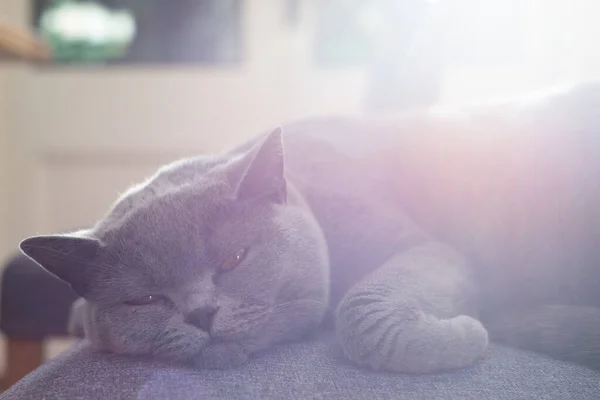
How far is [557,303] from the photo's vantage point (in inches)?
35.9

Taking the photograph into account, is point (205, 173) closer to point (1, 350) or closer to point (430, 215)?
point (430, 215)

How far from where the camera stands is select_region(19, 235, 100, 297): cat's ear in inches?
29.0

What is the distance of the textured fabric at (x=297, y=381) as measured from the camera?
63cm

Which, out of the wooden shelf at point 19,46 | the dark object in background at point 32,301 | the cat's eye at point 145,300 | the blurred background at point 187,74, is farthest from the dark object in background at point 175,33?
the cat's eye at point 145,300

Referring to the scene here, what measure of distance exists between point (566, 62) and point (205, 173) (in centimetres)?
191

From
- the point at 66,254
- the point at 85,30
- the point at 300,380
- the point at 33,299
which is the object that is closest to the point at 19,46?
the point at 85,30

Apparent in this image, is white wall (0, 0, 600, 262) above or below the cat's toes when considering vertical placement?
above

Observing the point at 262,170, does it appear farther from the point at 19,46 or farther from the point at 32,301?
the point at 19,46

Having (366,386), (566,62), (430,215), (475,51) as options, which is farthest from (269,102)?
(366,386)

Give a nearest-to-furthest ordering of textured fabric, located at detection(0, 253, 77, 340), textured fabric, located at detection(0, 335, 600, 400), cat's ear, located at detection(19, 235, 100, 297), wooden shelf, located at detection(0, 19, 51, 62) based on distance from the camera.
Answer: textured fabric, located at detection(0, 335, 600, 400) < cat's ear, located at detection(19, 235, 100, 297) < textured fabric, located at detection(0, 253, 77, 340) < wooden shelf, located at detection(0, 19, 51, 62)

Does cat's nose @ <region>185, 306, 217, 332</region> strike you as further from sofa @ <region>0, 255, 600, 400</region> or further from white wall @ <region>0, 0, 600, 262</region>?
white wall @ <region>0, 0, 600, 262</region>

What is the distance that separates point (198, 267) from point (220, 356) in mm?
119

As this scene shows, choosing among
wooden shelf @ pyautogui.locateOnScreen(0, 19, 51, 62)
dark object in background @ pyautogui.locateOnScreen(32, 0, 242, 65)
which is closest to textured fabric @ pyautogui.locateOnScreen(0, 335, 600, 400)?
wooden shelf @ pyautogui.locateOnScreen(0, 19, 51, 62)

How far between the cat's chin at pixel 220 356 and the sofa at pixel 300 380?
1cm
